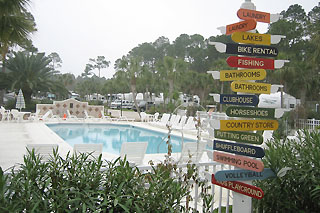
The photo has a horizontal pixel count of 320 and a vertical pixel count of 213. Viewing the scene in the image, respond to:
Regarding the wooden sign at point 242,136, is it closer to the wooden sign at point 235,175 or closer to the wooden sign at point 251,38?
the wooden sign at point 235,175

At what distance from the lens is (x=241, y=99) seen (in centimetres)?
308

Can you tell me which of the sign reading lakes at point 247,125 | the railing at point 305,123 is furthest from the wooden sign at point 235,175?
the railing at point 305,123

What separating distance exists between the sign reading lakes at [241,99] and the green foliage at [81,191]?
107 centimetres

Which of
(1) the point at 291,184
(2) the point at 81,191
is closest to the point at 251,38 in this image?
(1) the point at 291,184

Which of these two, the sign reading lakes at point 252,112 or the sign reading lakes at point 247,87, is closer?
the sign reading lakes at point 252,112

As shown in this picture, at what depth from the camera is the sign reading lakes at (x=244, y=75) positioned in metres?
3.01

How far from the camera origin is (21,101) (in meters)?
20.9

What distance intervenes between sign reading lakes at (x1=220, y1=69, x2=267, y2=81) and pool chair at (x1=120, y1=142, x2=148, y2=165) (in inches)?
160

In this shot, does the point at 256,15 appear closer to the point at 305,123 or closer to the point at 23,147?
the point at 23,147

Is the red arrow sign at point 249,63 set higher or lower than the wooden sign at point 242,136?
higher

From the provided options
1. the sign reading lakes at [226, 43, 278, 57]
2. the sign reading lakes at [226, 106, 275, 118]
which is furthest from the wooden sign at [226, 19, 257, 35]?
the sign reading lakes at [226, 106, 275, 118]

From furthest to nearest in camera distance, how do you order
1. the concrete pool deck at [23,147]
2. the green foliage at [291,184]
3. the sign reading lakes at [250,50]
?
the concrete pool deck at [23,147]
the green foliage at [291,184]
the sign reading lakes at [250,50]

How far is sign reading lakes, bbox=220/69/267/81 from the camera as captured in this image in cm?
301

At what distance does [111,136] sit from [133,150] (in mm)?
9802
